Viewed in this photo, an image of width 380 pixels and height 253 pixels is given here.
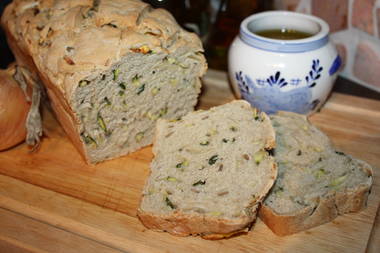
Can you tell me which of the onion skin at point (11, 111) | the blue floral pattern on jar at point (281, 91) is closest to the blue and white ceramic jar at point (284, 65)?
the blue floral pattern on jar at point (281, 91)

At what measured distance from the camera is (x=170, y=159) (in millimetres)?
2527

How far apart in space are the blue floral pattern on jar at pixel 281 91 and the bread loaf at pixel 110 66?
1.20ft

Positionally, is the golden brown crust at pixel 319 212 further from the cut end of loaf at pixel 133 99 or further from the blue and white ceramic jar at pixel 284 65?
the cut end of loaf at pixel 133 99

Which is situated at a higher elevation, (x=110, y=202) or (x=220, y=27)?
(x=220, y=27)

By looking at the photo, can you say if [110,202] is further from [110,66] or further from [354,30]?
[354,30]

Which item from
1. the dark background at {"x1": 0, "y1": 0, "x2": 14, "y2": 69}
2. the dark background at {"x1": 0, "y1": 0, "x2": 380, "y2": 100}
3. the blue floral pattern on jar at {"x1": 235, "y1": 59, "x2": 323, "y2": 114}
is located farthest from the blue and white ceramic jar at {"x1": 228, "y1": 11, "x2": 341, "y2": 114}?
the dark background at {"x1": 0, "y1": 0, "x2": 14, "y2": 69}

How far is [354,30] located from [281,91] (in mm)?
1012

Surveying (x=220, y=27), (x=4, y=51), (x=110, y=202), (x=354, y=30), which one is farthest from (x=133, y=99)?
(x=354, y=30)

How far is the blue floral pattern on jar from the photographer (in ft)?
9.30

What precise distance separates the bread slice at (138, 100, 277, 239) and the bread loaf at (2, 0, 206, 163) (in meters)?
0.23

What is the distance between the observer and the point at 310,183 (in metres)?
2.36

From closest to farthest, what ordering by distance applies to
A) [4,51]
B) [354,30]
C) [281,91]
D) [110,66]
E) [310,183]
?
[310,183], [110,66], [281,91], [354,30], [4,51]

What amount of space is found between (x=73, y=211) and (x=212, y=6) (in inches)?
91.8

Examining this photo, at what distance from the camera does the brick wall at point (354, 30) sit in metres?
3.26
